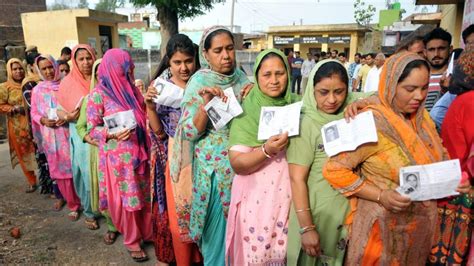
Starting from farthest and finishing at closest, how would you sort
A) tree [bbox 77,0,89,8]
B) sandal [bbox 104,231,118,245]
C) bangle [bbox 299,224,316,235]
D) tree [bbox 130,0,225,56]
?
tree [bbox 77,0,89,8], tree [bbox 130,0,225,56], sandal [bbox 104,231,118,245], bangle [bbox 299,224,316,235]

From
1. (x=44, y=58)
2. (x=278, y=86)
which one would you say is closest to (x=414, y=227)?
(x=278, y=86)

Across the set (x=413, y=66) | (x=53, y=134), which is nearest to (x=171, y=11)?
(x=53, y=134)

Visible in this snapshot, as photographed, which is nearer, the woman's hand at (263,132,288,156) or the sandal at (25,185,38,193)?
the woman's hand at (263,132,288,156)

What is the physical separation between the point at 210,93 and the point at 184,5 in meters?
9.48

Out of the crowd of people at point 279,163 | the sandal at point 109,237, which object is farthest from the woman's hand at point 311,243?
the sandal at point 109,237

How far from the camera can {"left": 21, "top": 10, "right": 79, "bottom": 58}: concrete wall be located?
12336mm

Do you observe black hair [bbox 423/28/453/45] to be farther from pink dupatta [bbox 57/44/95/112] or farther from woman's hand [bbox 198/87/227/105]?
pink dupatta [bbox 57/44/95/112]

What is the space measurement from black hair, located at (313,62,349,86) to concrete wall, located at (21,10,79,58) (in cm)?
Result: 1243

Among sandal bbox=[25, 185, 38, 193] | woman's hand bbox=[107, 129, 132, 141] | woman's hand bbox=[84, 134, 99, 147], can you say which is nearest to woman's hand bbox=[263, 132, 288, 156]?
woman's hand bbox=[107, 129, 132, 141]

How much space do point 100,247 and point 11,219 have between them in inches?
59.7

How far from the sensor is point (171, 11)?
10.6m

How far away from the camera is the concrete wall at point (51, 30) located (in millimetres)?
12336

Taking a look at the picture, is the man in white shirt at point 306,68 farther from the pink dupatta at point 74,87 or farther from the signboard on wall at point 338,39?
the pink dupatta at point 74,87

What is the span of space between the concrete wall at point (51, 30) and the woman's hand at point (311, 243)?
41.4 ft
